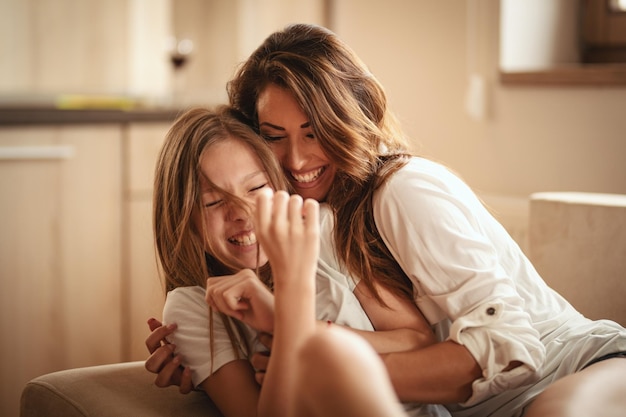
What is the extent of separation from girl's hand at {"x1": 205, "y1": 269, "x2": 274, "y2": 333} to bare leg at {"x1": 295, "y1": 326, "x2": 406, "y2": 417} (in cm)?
44

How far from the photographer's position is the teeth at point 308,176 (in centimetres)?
158

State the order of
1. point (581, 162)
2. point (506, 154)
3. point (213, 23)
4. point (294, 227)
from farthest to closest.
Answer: point (213, 23) → point (506, 154) → point (581, 162) → point (294, 227)

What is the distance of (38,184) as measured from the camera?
2752mm

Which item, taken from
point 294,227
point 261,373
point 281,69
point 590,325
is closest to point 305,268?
point 294,227

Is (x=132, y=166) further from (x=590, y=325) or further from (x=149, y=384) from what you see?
(x=590, y=325)

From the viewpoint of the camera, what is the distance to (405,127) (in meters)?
3.05

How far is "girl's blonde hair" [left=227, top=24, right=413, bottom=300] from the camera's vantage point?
4.73ft

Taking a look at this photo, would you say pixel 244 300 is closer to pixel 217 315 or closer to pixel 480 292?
pixel 217 315

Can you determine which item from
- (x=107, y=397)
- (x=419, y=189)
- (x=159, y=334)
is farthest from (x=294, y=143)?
(x=107, y=397)

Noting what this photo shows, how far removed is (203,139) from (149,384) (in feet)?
1.39

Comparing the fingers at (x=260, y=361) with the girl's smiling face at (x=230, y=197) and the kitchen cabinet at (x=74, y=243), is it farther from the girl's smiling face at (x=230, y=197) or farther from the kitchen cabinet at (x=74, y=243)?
the kitchen cabinet at (x=74, y=243)

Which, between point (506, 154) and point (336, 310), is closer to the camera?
point (336, 310)

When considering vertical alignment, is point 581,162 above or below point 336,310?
above

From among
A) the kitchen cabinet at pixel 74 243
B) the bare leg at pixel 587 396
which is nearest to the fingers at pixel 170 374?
the bare leg at pixel 587 396
